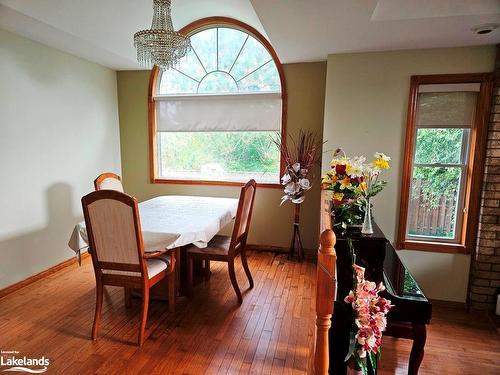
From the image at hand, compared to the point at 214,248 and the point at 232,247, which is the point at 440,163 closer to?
the point at 232,247

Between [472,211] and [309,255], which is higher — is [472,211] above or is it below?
above

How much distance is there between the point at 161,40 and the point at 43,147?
1.85m

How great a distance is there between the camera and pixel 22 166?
2.89 m

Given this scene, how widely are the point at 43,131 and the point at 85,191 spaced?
2.87 ft

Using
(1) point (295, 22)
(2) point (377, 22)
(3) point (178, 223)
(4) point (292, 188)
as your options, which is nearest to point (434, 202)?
(4) point (292, 188)

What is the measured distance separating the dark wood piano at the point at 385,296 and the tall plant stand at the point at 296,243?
1710 mm

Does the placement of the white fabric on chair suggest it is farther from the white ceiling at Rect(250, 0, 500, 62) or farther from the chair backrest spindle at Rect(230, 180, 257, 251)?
the white ceiling at Rect(250, 0, 500, 62)

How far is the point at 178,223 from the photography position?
2.46 metres

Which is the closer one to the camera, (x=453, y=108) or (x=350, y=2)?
(x=350, y=2)

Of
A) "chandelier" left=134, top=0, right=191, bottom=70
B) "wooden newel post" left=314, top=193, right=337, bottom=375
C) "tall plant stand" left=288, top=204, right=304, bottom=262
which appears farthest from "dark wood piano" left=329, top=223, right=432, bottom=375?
"chandelier" left=134, top=0, right=191, bottom=70

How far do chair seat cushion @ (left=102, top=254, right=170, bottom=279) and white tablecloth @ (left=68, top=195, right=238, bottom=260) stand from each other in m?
0.12

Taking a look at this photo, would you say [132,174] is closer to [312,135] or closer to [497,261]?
[312,135]

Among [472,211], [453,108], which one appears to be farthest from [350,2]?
[472,211]

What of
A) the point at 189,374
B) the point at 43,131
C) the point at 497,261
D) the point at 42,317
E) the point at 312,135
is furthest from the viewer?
the point at 312,135
